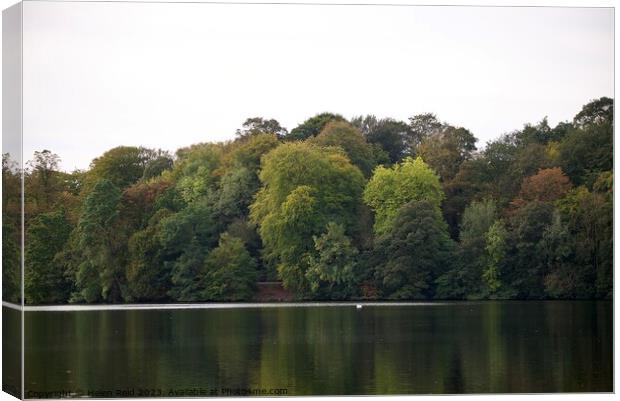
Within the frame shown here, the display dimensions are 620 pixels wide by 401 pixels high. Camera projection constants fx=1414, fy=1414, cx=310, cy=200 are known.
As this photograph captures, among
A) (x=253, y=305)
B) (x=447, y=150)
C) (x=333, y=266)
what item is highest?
(x=447, y=150)

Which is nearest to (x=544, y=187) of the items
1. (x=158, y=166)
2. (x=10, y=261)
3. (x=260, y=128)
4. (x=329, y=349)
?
(x=260, y=128)

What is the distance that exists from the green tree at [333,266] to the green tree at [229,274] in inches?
59.0

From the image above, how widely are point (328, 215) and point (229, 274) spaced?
10.9 feet

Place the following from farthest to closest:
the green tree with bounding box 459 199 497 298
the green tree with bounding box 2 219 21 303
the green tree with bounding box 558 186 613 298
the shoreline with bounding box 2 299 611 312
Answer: the green tree with bounding box 459 199 497 298 < the shoreline with bounding box 2 299 611 312 < the green tree with bounding box 558 186 613 298 < the green tree with bounding box 2 219 21 303

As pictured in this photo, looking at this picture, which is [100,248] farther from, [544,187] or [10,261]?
[10,261]

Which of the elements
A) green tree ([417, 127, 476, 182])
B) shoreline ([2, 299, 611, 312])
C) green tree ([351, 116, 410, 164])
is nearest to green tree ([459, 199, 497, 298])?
shoreline ([2, 299, 611, 312])

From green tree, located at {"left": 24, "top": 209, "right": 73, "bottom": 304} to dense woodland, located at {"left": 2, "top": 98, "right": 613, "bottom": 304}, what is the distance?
0.06m

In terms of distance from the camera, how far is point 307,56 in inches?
1156

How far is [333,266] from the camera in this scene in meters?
35.6

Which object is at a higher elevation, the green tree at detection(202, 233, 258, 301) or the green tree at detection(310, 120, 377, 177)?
the green tree at detection(310, 120, 377, 177)

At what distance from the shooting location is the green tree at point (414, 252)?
3462 centimetres

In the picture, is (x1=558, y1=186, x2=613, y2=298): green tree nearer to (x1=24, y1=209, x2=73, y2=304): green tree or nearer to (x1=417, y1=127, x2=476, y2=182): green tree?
(x1=417, y1=127, x2=476, y2=182): green tree

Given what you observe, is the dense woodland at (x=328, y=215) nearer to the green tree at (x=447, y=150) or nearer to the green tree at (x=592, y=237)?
the green tree at (x=447, y=150)

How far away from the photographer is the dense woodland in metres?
32.5
